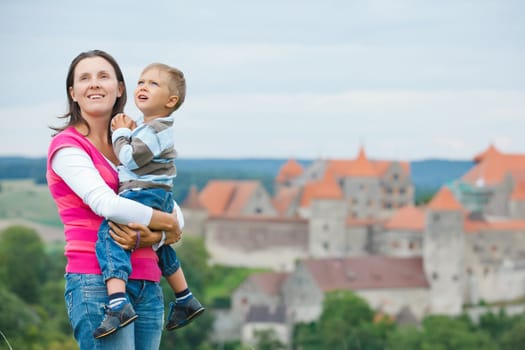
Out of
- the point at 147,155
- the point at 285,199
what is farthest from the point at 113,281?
the point at 285,199

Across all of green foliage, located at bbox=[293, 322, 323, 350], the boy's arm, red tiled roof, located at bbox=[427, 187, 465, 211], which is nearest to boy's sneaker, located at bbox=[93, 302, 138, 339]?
the boy's arm

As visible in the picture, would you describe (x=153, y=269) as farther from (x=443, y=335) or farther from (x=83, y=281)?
(x=443, y=335)

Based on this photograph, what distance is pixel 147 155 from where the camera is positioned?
13.4 ft

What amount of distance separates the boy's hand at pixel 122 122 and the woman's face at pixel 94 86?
0.06 meters

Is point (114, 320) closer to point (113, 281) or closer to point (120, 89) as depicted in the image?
point (113, 281)

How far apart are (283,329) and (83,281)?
35.4 m

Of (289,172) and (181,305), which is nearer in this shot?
(181,305)

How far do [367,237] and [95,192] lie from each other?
145 ft

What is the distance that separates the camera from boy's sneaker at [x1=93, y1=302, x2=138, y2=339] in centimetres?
387

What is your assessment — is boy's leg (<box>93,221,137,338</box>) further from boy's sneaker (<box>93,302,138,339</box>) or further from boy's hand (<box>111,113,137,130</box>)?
boy's hand (<box>111,113,137,130</box>)

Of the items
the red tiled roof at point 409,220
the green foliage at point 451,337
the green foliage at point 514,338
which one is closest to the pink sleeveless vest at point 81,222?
the green foliage at point 451,337

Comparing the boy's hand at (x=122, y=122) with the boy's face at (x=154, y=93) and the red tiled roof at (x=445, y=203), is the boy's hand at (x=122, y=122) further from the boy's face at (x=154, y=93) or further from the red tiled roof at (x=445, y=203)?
the red tiled roof at (x=445, y=203)

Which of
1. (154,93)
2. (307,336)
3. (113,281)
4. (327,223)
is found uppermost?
(154,93)

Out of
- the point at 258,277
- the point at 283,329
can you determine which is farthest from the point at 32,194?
the point at 283,329
